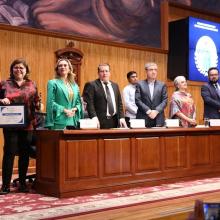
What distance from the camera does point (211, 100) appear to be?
6.00 meters

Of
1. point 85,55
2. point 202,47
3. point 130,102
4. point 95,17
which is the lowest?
point 130,102

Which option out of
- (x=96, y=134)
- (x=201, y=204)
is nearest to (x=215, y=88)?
(x=96, y=134)

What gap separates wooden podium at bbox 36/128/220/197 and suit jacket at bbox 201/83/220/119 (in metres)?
0.42

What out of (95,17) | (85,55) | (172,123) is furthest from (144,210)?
(95,17)

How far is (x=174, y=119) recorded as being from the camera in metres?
5.51

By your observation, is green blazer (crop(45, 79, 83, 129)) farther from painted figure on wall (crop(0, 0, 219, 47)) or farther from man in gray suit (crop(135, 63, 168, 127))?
painted figure on wall (crop(0, 0, 219, 47))

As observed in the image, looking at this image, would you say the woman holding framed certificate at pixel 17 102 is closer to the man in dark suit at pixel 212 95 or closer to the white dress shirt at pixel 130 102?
the white dress shirt at pixel 130 102

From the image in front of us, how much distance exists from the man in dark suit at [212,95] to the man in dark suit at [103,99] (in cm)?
161

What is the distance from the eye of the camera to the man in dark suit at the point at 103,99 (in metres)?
4.89

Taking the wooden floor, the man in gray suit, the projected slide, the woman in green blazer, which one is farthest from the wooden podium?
the projected slide

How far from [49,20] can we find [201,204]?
238 inches

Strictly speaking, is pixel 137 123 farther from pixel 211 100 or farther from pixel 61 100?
pixel 211 100

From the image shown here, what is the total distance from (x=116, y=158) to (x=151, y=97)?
1001 millimetres

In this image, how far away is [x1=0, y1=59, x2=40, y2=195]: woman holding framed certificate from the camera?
4.52 m
